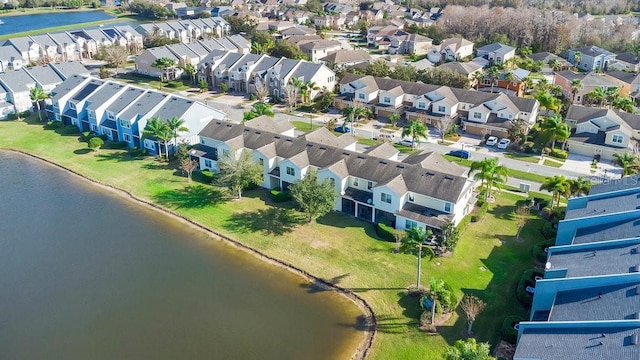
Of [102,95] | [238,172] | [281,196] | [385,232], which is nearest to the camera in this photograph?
[385,232]

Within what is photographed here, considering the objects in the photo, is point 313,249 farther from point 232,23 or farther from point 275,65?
point 232,23

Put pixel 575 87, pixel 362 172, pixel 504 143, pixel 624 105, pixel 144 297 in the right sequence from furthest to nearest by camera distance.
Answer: pixel 575 87 < pixel 624 105 < pixel 504 143 < pixel 362 172 < pixel 144 297

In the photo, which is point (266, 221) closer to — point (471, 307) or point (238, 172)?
point (238, 172)

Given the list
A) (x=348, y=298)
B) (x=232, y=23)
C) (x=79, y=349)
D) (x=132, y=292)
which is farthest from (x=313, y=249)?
(x=232, y=23)

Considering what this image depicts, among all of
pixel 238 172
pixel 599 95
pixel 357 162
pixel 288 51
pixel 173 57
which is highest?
pixel 288 51

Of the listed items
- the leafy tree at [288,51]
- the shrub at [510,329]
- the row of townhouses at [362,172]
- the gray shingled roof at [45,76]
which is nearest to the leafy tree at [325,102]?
the row of townhouses at [362,172]

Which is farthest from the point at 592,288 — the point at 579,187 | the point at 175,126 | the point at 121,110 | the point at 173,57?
the point at 173,57

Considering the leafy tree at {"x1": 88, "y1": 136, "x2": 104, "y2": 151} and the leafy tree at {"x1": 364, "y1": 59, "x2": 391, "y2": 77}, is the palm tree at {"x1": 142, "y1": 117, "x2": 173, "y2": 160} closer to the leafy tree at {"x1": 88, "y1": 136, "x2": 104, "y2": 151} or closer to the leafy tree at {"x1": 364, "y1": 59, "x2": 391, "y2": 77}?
the leafy tree at {"x1": 88, "y1": 136, "x2": 104, "y2": 151}
